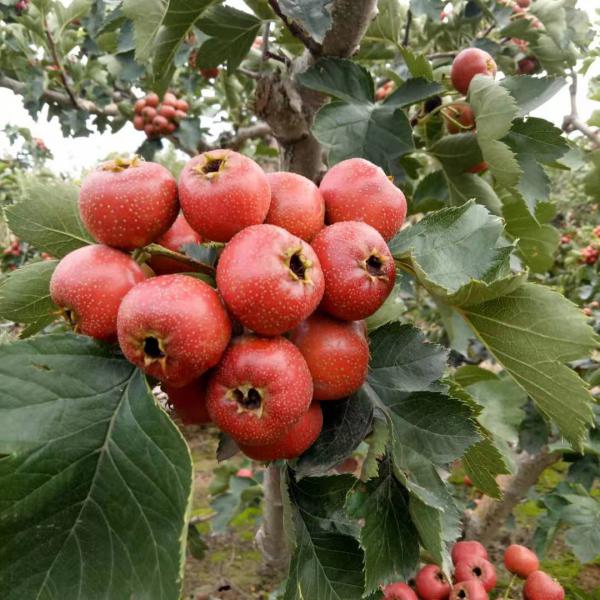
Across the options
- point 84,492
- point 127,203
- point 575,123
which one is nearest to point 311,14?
point 127,203

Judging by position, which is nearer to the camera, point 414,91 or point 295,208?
point 295,208

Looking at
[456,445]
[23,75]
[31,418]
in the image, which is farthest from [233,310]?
[23,75]

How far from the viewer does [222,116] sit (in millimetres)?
3230

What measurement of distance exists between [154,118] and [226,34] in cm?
156

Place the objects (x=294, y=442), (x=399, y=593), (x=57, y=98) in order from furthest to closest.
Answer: (x=57, y=98) < (x=399, y=593) < (x=294, y=442)

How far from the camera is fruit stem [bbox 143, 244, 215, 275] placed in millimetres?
673

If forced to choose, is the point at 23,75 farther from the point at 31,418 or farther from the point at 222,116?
the point at 31,418

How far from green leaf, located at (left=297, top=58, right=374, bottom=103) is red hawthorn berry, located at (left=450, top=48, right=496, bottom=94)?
0.29 metres

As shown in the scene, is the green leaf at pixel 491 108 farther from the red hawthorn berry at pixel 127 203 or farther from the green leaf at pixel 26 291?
the green leaf at pixel 26 291

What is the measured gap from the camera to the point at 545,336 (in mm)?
658

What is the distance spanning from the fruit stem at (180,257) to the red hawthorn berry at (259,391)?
112mm

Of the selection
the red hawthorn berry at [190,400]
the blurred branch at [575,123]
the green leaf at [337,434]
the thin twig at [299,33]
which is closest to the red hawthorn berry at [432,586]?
the green leaf at [337,434]

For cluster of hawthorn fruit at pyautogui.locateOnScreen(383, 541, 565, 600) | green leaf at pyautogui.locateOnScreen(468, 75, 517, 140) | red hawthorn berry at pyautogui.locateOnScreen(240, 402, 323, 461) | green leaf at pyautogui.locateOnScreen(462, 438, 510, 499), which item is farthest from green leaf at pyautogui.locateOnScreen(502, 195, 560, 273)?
red hawthorn berry at pyautogui.locateOnScreen(240, 402, 323, 461)

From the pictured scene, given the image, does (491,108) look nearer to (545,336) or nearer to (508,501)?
(545,336)
